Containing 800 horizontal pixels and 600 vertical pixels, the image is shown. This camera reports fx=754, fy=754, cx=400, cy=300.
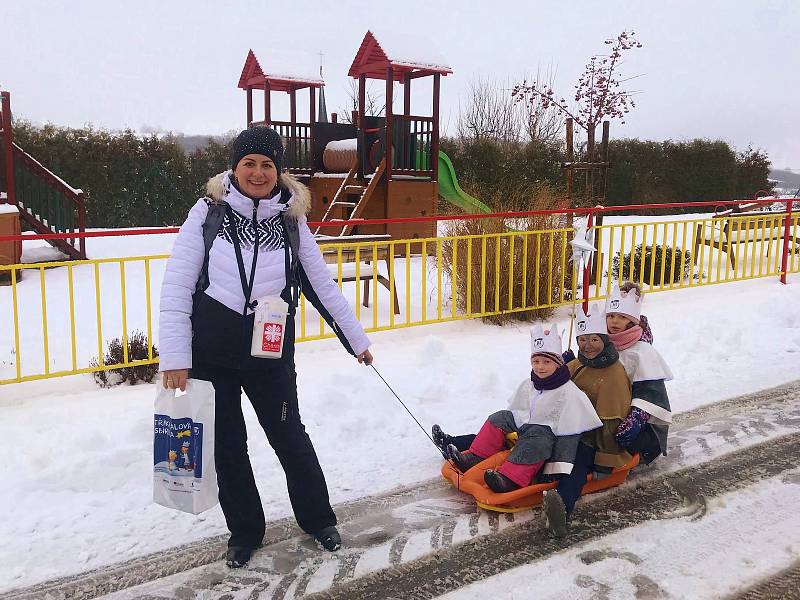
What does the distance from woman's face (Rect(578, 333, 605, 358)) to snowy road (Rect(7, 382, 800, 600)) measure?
A: 717 millimetres

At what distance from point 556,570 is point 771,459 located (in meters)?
1.91

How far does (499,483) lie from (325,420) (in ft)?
4.99

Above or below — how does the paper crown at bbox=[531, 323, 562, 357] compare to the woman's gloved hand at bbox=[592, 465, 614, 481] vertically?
above

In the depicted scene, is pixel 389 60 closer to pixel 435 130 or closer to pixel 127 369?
pixel 435 130

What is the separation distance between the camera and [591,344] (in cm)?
387

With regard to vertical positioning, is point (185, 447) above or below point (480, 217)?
below

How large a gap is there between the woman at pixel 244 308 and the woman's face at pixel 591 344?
1.36 metres

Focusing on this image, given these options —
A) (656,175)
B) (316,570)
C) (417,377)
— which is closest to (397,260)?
(417,377)

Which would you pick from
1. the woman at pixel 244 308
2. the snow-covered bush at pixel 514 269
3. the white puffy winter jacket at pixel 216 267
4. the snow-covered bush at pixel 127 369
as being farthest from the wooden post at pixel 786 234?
the white puffy winter jacket at pixel 216 267

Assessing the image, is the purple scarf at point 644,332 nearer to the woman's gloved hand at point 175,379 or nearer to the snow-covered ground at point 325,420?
the snow-covered ground at point 325,420

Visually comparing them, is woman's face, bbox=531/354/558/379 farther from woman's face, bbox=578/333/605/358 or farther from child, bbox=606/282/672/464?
child, bbox=606/282/672/464

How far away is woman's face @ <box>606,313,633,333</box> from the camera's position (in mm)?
4109

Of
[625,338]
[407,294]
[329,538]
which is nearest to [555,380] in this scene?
[625,338]

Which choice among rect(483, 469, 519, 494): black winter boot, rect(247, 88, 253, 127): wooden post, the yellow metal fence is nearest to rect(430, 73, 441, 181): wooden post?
rect(247, 88, 253, 127): wooden post
